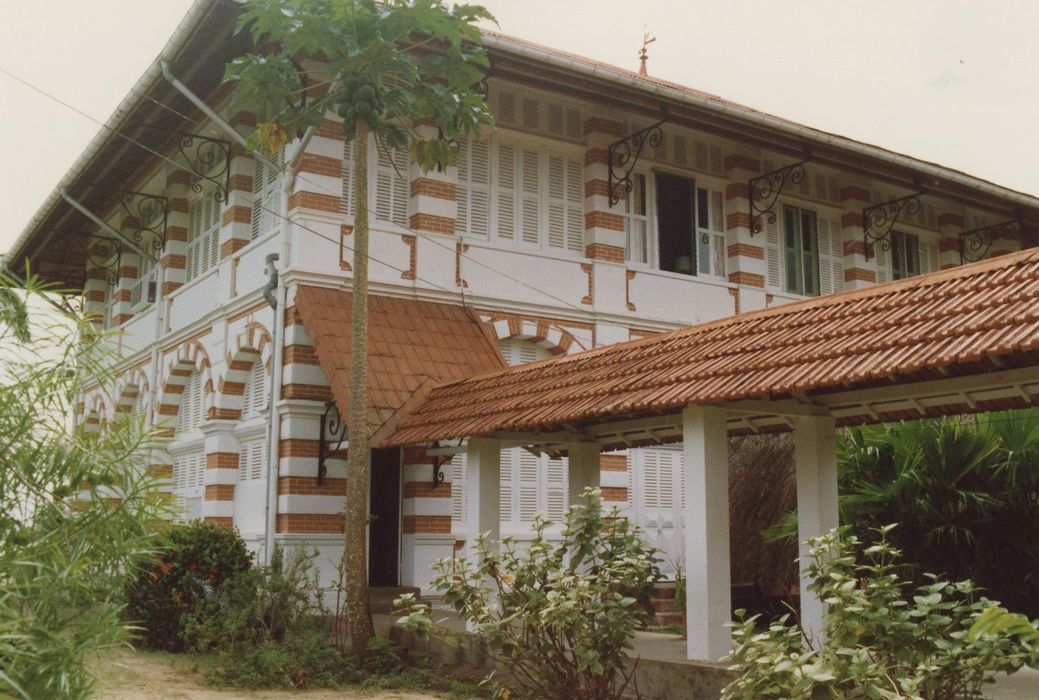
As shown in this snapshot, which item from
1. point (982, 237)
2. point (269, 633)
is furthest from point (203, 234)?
point (982, 237)

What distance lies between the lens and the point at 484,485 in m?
11.3

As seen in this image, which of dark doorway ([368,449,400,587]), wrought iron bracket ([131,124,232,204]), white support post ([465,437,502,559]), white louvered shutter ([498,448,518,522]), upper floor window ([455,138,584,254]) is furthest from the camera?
wrought iron bracket ([131,124,232,204])

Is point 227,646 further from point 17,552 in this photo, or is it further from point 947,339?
point 17,552

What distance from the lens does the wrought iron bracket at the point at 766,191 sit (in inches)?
698

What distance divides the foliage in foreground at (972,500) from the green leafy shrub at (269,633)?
510cm

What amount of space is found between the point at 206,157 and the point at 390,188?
13.8ft

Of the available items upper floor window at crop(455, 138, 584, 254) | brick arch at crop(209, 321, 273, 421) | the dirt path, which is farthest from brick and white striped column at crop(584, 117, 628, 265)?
the dirt path

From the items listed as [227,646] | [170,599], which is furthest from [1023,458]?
[170,599]

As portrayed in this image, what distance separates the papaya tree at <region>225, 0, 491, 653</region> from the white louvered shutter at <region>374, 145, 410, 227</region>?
9.74 feet

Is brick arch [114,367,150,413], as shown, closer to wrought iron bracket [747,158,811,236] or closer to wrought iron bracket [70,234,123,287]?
wrought iron bracket [70,234,123,287]

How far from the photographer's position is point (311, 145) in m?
14.2

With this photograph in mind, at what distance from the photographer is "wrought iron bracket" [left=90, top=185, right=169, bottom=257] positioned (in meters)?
19.4

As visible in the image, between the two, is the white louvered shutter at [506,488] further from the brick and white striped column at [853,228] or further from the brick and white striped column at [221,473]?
the brick and white striped column at [853,228]

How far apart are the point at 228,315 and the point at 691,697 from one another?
9976 mm
